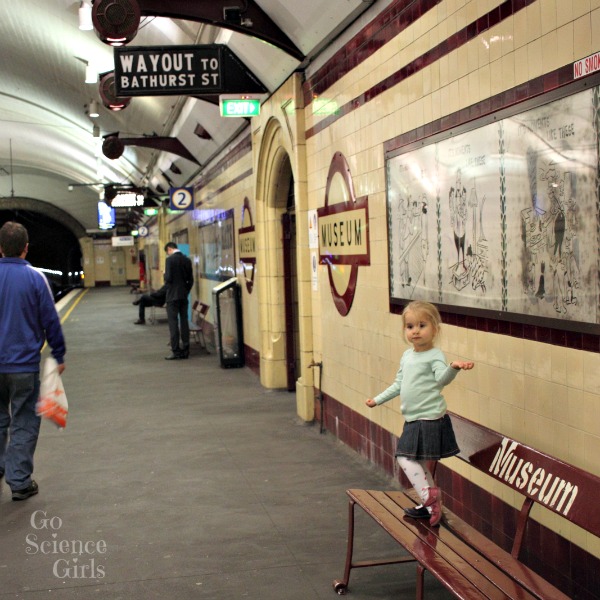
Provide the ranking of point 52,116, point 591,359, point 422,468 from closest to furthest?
point 591,359 < point 422,468 < point 52,116

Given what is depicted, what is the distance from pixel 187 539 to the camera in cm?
489

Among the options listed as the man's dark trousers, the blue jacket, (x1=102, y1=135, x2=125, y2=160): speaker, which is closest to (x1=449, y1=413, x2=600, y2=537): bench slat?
the blue jacket

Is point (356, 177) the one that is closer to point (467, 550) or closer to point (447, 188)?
point (447, 188)

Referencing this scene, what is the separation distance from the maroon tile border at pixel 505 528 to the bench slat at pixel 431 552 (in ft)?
1.61

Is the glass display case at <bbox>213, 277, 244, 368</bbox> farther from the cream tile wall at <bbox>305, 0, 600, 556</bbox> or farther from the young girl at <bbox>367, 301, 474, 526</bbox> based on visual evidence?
the young girl at <bbox>367, 301, 474, 526</bbox>

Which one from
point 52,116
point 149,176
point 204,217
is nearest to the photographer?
point 204,217

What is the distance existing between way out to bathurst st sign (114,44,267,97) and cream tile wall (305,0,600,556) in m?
1.05

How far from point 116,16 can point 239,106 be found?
8.02ft

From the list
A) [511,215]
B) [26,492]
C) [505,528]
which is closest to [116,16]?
[26,492]

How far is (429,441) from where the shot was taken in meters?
3.93

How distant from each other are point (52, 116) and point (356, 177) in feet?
52.8

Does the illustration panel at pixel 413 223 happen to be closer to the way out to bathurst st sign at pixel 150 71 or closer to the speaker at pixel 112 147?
the way out to bathurst st sign at pixel 150 71

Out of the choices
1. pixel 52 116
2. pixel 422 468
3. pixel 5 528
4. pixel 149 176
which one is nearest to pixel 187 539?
pixel 5 528

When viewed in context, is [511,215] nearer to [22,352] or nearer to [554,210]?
[554,210]
